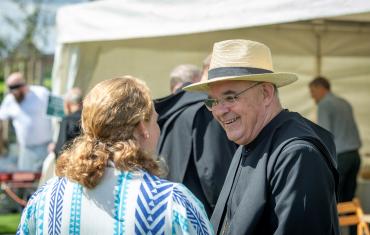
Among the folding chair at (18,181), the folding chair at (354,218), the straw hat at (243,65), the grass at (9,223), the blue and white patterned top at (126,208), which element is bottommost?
the grass at (9,223)

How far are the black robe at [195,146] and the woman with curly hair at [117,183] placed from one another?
202cm

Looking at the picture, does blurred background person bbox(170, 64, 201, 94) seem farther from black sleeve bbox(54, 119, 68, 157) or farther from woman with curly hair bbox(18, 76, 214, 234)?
woman with curly hair bbox(18, 76, 214, 234)

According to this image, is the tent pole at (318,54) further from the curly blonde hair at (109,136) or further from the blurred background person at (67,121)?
the curly blonde hair at (109,136)

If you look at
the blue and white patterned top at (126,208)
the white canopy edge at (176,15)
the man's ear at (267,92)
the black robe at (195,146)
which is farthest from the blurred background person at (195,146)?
the blue and white patterned top at (126,208)

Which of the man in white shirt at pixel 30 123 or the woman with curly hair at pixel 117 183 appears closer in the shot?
the woman with curly hair at pixel 117 183

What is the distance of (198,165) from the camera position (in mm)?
4281

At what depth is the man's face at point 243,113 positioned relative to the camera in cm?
257

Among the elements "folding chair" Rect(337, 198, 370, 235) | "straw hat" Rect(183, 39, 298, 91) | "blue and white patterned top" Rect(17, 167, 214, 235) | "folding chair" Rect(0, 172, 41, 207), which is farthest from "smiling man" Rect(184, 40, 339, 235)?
"folding chair" Rect(0, 172, 41, 207)

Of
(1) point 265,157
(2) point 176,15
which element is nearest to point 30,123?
(2) point 176,15

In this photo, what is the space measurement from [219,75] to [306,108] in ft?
20.3

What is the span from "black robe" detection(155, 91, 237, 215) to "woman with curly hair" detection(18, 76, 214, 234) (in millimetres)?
2019

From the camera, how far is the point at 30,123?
9406 mm

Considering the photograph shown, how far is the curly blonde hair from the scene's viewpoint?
2111mm

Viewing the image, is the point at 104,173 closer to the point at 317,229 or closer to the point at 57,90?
the point at 317,229
